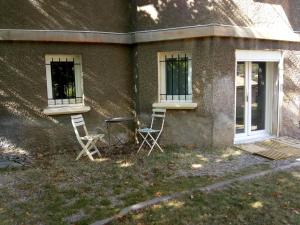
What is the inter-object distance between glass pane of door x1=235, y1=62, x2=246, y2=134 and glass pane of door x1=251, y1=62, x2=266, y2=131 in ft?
1.39

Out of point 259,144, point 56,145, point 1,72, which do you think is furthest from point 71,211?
point 259,144

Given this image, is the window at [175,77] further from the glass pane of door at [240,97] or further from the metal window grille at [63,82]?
the metal window grille at [63,82]

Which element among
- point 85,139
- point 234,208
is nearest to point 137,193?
point 234,208

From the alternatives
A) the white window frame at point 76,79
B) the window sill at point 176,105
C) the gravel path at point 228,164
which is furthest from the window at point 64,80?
the gravel path at point 228,164

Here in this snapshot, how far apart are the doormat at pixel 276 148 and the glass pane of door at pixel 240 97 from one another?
673mm

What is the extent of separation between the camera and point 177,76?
930 cm

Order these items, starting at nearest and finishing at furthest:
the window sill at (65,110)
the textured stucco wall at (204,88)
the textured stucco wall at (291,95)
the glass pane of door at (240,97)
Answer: the textured stucco wall at (204,88)
the window sill at (65,110)
the glass pane of door at (240,97)
the textured stucco wall at (291,95)

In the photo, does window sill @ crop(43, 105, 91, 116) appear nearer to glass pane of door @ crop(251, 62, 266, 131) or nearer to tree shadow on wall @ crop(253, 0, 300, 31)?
glass pane of door @ crop(251, 62, 266, 131)

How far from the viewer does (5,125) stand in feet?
27.5

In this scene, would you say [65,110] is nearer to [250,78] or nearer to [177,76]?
[177,76]

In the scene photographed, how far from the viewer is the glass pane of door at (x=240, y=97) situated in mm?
9383

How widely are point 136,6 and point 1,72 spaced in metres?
4.03

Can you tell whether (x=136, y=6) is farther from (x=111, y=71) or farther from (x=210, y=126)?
(x=210, y=126)

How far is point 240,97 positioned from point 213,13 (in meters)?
2.57
